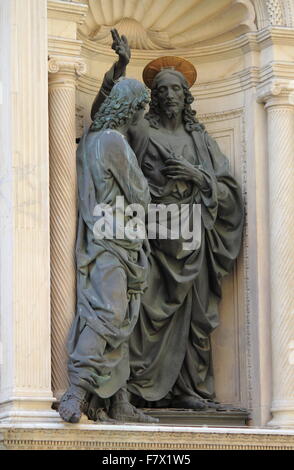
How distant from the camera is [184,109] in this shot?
538 inches

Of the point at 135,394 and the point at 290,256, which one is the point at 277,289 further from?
the point at 135,394

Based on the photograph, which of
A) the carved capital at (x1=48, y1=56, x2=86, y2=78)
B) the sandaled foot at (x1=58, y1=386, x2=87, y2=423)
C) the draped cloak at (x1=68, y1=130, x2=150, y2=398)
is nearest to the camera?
the sandaled foot at (x1=58, y1=386, x2=87, y2=423)

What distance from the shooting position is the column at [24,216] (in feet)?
39.3

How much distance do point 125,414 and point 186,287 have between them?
1259 mm

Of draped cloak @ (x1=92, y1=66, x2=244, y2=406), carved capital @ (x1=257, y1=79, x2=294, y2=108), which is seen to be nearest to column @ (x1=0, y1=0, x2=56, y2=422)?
draped cloak @ (x1=92, y1=66, x2=244, y2=406)

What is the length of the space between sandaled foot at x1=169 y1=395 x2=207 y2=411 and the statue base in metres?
0.07

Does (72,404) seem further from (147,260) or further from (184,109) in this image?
(184,109)

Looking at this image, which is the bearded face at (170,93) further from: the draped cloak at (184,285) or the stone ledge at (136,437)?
the stone ledge at (136,437)

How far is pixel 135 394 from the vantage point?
43.0 feet

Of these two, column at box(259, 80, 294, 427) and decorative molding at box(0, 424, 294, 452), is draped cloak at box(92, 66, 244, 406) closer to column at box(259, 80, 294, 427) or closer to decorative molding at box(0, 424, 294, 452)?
column at box(259, 80, 294, 427)

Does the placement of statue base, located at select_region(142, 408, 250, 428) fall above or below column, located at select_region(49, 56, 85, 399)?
below

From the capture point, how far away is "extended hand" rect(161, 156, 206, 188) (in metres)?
13.2

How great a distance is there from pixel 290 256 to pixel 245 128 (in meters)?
1.12

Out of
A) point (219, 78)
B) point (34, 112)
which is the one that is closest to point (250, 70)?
point (219, 78)
